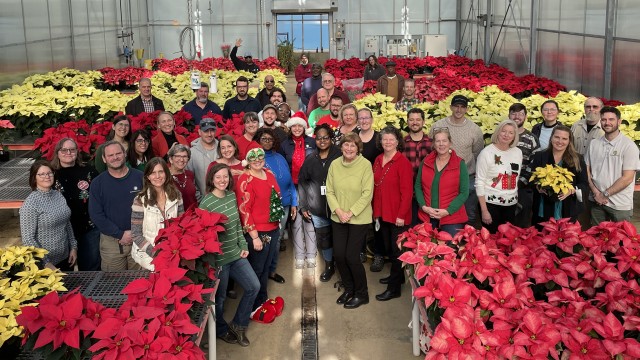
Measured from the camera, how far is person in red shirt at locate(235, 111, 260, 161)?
5.74 meters

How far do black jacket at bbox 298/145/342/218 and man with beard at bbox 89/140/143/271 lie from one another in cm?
145

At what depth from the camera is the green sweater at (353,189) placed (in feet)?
16.3

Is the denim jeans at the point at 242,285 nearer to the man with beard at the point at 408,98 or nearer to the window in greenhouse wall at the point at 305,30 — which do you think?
the man with beard at the point at 408,98

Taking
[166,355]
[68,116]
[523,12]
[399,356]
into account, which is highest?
[523,12]

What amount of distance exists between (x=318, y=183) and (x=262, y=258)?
87 centimetres

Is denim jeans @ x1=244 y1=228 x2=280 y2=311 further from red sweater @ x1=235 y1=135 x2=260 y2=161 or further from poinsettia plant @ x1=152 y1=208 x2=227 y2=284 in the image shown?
red sweater @ x1=235 y1=135 x2=260 y2=161

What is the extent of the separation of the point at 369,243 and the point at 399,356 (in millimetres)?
2025

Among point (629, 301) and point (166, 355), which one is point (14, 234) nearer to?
point (166, 355)

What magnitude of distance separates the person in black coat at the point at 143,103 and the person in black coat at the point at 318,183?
3.11 metres

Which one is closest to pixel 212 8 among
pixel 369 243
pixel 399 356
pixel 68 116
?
pixel 68 116

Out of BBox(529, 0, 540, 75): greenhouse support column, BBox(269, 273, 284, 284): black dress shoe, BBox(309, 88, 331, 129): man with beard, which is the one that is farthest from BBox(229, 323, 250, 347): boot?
BBox(529, 0, 540, 75): greenhouse support column

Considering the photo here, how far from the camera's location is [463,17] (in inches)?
926

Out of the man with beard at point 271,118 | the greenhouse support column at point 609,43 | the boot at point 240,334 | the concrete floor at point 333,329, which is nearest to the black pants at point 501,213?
the concrete floor at point 333,329

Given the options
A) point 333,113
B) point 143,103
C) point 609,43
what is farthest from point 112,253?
point 609,43
